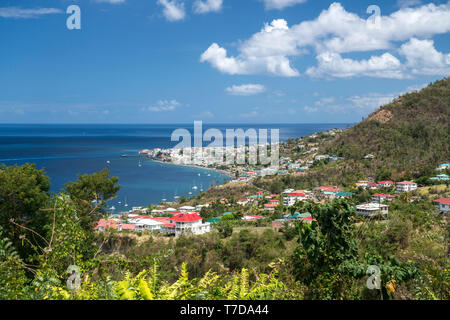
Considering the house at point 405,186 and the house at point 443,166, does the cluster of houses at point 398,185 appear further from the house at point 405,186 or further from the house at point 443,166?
the house at point 443,166

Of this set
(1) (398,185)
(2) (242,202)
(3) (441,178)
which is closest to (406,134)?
(3) (441,178)

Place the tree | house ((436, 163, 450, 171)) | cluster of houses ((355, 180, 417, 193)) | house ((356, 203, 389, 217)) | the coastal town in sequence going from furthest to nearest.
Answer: house ((436, 163, 450, 171)) < cluster of houses ((355, 180, 417, 193)) < the tree < the coastal town < house ((356, 203, 389, 217))

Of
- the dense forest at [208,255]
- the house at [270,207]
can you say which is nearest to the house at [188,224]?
the dense forest at [208,255]

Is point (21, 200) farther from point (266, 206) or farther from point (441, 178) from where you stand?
point (441, 178)

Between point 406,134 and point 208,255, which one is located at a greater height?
point 406,134

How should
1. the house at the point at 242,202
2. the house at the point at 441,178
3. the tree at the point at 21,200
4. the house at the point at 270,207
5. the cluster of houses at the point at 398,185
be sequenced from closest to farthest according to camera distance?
1. the tree at the point at 21,200
2. the cluster of houses at the point at 398,185
3. the house at the point at 441,178
4. the house at the point at 270,207
5. the house at the point at 242,202

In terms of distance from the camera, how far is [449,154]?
28906 millimetres

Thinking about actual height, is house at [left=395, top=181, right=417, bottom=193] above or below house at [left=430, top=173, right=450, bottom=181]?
below

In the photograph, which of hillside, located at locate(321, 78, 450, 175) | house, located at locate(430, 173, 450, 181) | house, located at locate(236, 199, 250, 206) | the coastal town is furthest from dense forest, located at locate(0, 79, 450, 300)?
hillside, located at locate(321, 78, 450, 175)

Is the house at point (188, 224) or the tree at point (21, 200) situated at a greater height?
the tree at point (21, 200)

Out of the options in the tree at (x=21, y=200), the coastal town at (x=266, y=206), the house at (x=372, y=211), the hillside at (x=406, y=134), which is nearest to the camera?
the house at (x=372, y=211)

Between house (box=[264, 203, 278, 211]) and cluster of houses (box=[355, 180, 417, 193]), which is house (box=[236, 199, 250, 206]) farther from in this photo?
cluster of houses (box=[355, 180, 417, 193])

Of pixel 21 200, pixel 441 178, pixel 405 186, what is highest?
pixel 21 200

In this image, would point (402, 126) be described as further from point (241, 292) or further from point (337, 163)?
point (241, 292)
